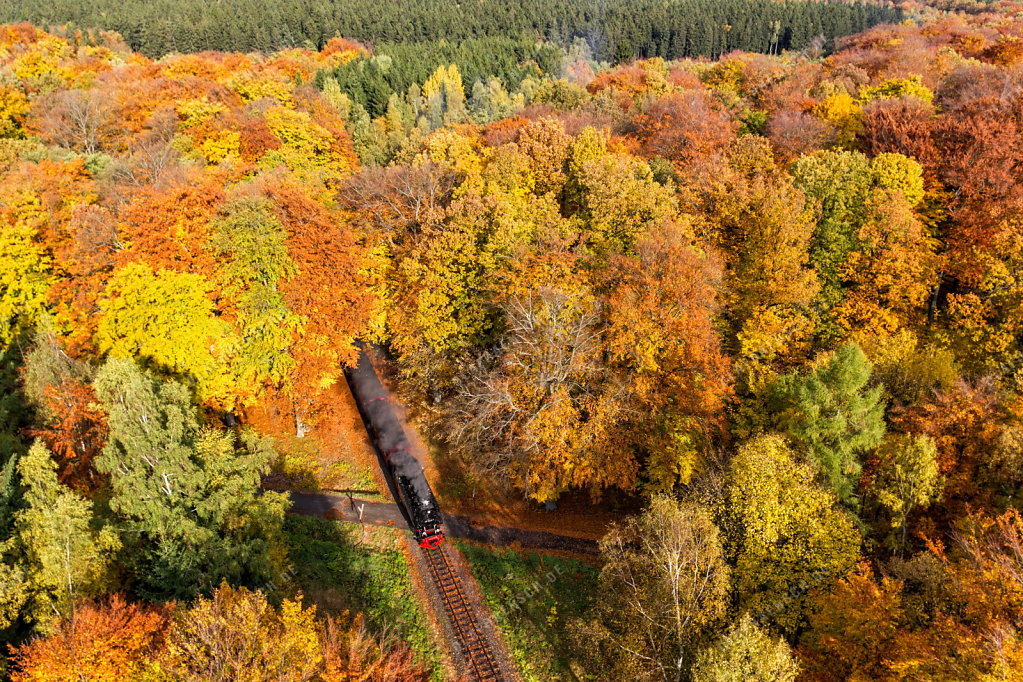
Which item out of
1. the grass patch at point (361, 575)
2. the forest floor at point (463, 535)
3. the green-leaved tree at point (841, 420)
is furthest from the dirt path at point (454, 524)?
the green-leaved tree at point (841, 420)

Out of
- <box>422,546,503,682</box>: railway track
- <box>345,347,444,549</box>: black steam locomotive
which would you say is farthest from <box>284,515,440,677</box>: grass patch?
<box>345,347,444,549</box>: black steam locomotive

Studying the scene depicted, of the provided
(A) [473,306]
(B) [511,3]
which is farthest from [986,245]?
(B) [511,3]

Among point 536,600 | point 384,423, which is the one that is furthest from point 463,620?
point 384,423

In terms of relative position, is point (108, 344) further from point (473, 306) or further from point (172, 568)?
point (473, 306)

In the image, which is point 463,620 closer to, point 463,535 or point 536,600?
point 536,600

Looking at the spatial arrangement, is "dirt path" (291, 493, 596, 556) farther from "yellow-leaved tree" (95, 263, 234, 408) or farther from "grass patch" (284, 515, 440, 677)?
"yellow-leaved tree" (95, 263, 234, 408)
